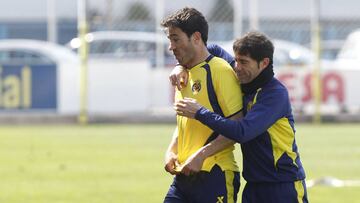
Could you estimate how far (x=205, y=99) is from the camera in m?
7.00

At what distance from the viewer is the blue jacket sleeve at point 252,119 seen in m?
6.75

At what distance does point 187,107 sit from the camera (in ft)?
22.3

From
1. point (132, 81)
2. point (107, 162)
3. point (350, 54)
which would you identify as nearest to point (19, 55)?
point (132, 81)

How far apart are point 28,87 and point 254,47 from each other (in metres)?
20.0

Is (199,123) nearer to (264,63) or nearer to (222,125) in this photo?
(222,125)

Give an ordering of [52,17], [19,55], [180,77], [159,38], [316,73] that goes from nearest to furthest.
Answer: [180,77] < [316,73] < [159,38] < [52,17] < [19,55]

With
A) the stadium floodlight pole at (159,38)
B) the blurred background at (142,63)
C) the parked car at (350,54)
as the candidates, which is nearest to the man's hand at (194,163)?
the blurred background at (142,63)

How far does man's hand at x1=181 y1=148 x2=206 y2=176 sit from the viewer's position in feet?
22.6

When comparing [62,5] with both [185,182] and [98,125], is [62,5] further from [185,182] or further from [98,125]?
[185,182]

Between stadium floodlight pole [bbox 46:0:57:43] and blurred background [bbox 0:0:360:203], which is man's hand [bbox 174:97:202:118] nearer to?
blurred background [bbox 0:0:360:203]

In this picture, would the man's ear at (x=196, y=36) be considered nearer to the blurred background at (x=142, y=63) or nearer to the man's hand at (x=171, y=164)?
the man's hand at (x=171, y=164)

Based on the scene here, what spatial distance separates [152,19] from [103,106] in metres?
4.55

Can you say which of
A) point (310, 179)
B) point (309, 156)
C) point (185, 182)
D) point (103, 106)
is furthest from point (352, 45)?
point (185, 182)

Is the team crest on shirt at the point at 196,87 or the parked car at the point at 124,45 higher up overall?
the team crest on shirt at the point at 196,87
